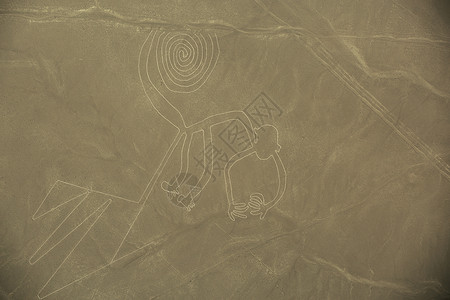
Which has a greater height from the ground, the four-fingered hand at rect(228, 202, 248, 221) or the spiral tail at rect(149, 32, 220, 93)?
the spiral tail at rect(149, 32, 220, 93)

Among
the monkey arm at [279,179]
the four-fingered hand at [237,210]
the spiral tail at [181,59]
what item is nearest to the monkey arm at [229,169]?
the four-fingered hand at [237,210]

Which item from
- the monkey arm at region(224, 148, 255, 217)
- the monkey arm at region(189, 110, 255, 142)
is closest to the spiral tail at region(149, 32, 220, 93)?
the monkey arm at region(189, 110, 255, 142)

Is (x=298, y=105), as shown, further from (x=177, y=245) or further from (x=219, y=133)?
(x=177, y=245)

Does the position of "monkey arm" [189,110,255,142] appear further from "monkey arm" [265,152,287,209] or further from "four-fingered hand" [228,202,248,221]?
"four-fingered hand" [228,202,248,221]

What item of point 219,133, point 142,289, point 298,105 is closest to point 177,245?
point 142,289

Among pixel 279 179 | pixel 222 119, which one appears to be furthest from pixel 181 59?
pixel 279 179
